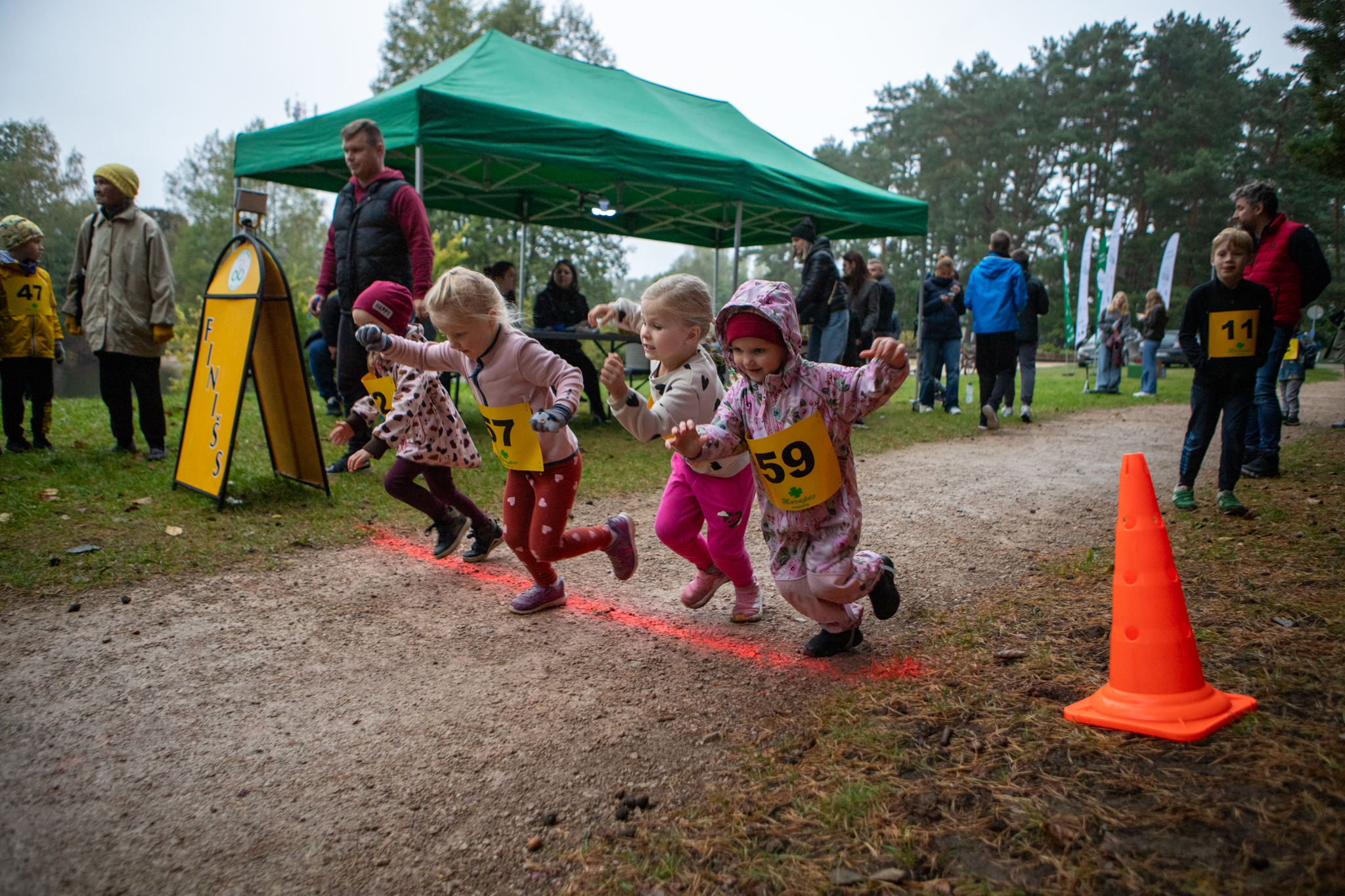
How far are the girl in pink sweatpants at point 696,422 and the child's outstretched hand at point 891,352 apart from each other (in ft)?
2.58

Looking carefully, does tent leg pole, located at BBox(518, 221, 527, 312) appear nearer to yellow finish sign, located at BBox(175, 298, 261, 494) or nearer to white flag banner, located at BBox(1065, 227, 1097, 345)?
yellow finish sign, located at BBox(175, 298, 261, 494)

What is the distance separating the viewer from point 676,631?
350 cm

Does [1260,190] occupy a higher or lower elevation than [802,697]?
higher

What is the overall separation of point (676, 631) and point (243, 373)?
11.5 feet

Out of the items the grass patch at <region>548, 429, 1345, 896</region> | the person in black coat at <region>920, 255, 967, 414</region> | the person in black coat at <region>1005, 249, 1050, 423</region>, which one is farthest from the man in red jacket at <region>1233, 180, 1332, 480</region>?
the person in black coat at <region>920, 255, 967, 414</region>

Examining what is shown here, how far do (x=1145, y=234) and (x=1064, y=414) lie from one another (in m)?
38.5

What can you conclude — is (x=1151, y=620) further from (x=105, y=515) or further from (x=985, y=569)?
(x=105, y=515)

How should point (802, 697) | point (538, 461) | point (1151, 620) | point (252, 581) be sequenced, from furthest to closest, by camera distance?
point (252, 581) → point (538, 461) → point (802, 697) → point (1151, 620)

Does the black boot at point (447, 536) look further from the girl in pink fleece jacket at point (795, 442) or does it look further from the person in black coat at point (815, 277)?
the person in black coat at point (815, 277)

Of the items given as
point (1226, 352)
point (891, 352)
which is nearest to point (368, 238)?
point (891, 352)

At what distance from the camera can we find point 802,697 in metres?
2.78

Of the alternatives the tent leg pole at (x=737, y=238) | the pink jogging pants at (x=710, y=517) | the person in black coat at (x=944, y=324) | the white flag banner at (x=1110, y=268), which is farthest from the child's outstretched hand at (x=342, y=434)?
the white flag banner at (x=1110, y=268)

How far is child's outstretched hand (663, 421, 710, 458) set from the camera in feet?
9.23

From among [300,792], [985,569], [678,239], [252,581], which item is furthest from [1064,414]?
[300,792]
